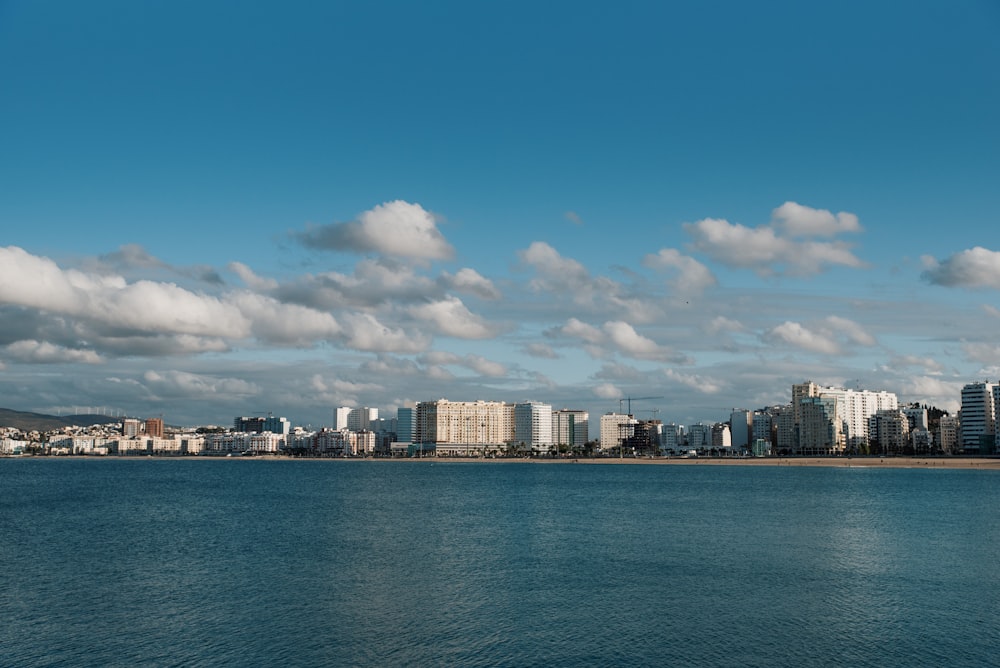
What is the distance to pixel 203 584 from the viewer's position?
35875 millimetres

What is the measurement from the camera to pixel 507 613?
3078cm

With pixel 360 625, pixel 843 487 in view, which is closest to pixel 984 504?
pixel 843 487

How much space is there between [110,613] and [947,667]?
28.9m

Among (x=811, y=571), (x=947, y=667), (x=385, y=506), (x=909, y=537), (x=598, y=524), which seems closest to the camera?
(x=947, y=667)

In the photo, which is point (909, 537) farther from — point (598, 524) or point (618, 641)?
point (618, 641)

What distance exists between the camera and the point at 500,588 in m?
35.3

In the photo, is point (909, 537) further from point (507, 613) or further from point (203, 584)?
point (203, 584)

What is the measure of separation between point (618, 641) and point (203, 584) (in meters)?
19.2

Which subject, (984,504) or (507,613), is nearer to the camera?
(507,613)

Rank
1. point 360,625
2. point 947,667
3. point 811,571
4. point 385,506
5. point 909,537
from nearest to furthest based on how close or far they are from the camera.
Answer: point 947,667 → point 360,625 → point 811,571 → point 909,537 → point 385,506

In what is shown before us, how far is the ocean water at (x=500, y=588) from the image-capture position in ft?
85.8

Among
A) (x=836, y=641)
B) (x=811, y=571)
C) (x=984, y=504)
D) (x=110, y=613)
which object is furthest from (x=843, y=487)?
(x=110, y=613)

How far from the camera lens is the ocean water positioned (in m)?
26.1

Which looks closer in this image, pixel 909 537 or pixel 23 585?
pixel 23 585
